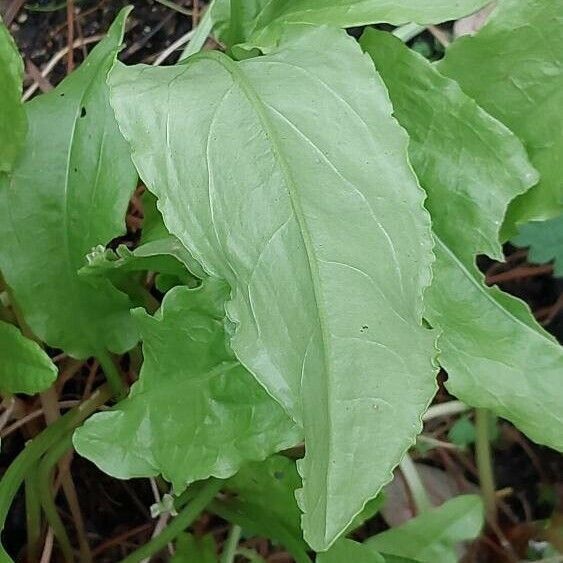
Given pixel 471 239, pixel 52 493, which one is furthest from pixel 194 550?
pixel 471 239

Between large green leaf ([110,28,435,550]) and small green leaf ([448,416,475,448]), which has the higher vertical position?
large green leaf ([110,28,435,550])

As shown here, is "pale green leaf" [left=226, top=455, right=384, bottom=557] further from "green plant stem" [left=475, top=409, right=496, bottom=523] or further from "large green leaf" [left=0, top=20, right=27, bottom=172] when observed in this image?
"large green leaf" [left=0, top=20, right=27, bottom=172]

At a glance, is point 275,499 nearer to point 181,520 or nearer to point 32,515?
point 181,520

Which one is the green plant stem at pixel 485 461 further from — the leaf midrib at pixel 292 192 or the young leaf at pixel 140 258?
the leaf midrib at pixel 292 192

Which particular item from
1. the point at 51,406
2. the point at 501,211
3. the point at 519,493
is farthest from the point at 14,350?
the point at 519,493

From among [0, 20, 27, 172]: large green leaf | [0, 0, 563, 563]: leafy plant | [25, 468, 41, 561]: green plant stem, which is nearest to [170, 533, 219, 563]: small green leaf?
[0, 0, 563, 563]: leafy plant

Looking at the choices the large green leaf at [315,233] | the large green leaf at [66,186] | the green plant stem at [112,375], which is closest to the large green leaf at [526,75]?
the large green leaf at [315,233]
